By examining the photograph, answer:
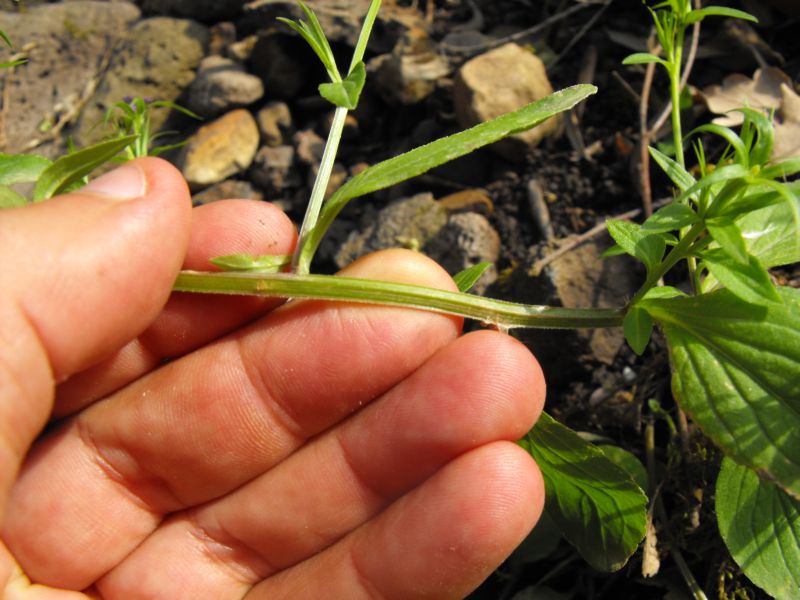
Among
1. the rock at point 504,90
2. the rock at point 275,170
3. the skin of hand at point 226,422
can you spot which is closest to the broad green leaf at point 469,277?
the skin of hand at point 226,422

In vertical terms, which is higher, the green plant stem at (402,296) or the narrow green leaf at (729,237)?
the narrow green leaf at (729,237)

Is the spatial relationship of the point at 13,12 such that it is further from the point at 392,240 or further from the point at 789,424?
the point at 789,424

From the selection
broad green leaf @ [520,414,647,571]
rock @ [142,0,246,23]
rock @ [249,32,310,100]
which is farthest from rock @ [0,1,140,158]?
broad green leaf @ [520,414,647,571]

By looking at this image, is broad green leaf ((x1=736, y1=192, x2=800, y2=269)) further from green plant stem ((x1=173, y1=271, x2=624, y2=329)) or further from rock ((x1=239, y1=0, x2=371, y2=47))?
rock ((x1=239, y1=0, x2=371, y2=47))

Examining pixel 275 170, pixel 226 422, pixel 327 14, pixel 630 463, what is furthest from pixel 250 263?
pixel 327 14

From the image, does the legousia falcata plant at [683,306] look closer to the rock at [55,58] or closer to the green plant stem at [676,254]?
the green plant stem at [676,254]
